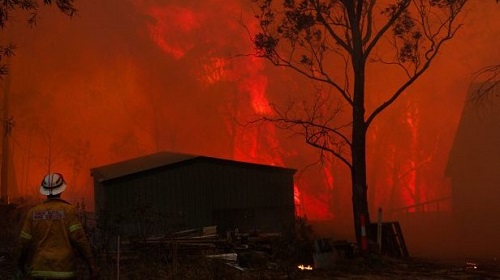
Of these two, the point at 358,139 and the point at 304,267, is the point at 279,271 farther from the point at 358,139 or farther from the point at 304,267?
the point at 358,139

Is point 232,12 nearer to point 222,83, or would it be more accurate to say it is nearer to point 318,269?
point 222,83

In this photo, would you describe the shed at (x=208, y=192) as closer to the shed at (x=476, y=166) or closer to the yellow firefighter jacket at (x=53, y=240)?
the shed at (x=476, y=166)

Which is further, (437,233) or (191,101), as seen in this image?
(191,101)

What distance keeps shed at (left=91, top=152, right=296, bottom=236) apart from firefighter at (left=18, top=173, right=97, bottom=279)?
53.1 feet

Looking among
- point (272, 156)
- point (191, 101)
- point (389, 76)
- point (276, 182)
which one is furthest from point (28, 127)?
point (276, 182)

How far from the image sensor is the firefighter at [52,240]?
5852 millimetres

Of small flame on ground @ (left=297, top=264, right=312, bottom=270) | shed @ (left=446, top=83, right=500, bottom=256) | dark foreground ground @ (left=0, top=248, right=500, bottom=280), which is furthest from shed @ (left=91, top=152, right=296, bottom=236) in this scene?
shed @ (left=446, top=83, right=500, bottom=256)

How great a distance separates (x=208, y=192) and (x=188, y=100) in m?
48.6

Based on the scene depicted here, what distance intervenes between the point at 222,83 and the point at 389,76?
21.9 metres

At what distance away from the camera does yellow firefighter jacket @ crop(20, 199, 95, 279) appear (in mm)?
5844

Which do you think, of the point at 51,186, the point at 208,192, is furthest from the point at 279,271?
the point at 208,192

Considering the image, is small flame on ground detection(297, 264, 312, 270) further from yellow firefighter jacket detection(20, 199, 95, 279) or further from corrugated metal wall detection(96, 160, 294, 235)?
corrugated metal wall detection(96, 160, 294, 235)

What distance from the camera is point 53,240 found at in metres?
5.89

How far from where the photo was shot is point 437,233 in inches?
1320
